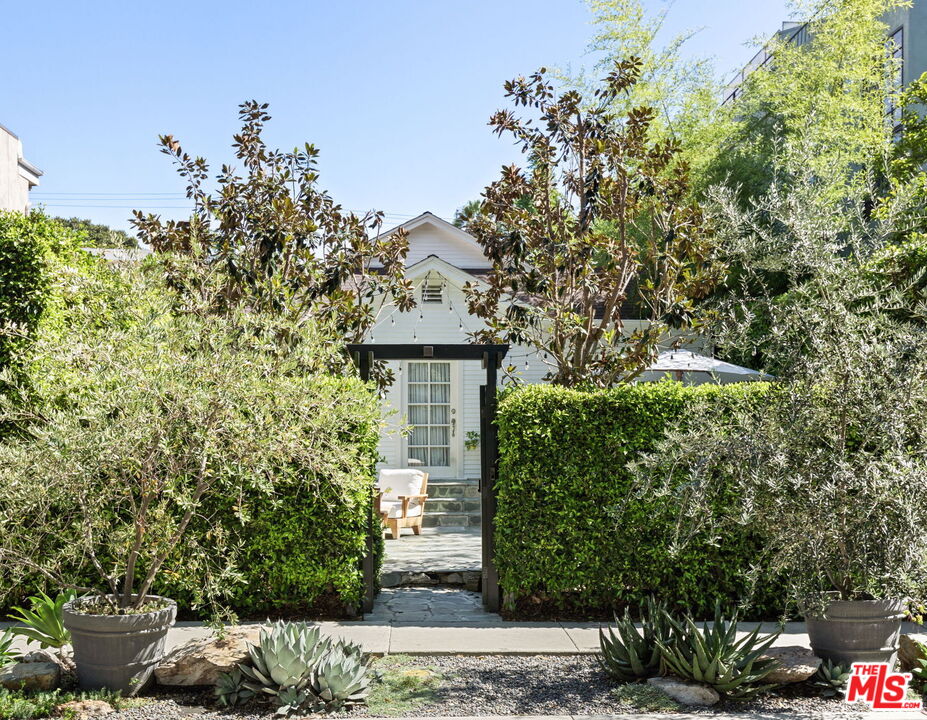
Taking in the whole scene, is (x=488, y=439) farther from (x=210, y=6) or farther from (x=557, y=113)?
(x=210, y=6)

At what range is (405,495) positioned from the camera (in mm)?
12625

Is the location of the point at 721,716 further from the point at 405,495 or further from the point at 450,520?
the point at 450,520

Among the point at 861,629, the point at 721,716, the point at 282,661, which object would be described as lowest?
the point at 721,716

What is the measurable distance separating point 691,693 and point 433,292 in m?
11.3

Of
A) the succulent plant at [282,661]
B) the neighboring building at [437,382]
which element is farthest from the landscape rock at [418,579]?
the neighboring building at [437,382]

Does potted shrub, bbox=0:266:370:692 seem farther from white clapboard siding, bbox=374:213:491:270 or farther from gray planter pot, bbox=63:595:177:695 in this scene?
white clapboard siding, bbox=374:213:491:270

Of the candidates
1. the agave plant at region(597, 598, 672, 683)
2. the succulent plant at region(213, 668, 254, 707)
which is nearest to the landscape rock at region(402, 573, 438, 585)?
the agave plant at region(597, 598, 672, 683)

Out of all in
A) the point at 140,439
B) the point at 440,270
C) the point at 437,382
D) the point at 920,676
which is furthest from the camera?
the point at 437,382

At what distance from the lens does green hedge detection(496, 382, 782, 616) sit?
7.78 meters

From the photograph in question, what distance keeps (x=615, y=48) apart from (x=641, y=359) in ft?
43.6

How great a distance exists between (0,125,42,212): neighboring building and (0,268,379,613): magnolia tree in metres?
14.8

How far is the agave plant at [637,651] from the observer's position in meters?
5.84

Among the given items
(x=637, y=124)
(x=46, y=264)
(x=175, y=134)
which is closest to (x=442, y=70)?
(x=637, y=124)

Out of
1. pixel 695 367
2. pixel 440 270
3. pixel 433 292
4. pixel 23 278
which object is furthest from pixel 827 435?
pixel 433 292
